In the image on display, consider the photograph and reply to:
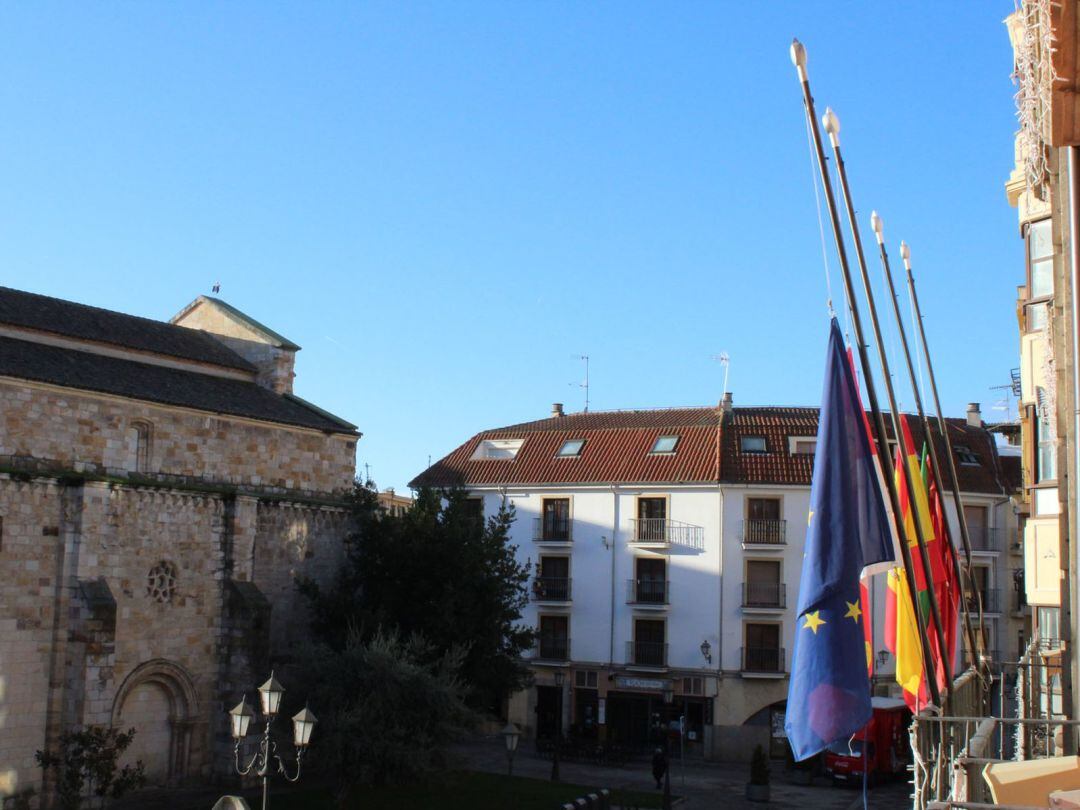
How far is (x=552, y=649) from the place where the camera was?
41.5 metres

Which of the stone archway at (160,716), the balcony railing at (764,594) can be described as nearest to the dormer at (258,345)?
the stone archway at (160,716)

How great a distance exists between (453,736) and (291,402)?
12133 mm

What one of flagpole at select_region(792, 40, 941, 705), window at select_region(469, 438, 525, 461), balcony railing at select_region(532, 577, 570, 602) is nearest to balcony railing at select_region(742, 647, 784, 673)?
balcony railing at select_region(532, 577, 570, 602)

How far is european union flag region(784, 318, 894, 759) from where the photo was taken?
398 inches

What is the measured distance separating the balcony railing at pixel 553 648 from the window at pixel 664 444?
24.7ft

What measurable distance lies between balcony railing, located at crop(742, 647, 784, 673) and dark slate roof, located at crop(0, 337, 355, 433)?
Result: 15267 mm

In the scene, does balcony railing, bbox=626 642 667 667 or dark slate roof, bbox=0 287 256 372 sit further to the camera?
balcony railing, bbox=626 642 667 667

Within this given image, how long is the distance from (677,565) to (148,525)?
19.1m

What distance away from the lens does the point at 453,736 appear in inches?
972

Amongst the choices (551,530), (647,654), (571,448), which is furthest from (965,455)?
(551,530)

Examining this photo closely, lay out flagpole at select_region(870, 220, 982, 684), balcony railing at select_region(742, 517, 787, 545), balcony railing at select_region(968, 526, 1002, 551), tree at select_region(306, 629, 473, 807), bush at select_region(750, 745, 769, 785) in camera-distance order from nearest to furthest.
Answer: flagpole at select_region(870, 220, 982, 684)
tree at select_region(306, 629, 473, 807)
bush at select_region(750, 745, 769, 785)
balcony railing at select_region(742, 517, 787, 545)
balcony railing at select_region(968, 526, 1002, 551)

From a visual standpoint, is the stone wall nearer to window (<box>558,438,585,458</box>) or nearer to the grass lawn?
the grass lawn

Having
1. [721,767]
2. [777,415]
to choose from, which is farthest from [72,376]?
[777,415]

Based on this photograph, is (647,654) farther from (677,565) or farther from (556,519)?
(556,519)
